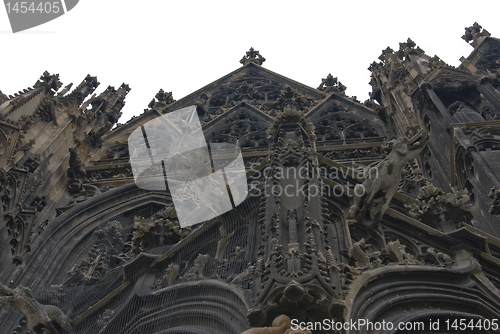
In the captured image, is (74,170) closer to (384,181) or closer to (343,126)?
(343,126)

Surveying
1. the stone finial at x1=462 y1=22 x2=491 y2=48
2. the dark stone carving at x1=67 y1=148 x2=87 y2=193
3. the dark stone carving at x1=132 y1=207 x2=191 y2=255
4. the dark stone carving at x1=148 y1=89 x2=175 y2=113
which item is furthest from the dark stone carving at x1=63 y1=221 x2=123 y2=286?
the stone finial at x1=462 y1=22 x2=491 y2=48

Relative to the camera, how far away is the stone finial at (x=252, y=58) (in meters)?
23.4

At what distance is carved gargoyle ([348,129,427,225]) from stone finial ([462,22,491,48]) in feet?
57.6

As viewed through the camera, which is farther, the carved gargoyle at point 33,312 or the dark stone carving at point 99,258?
the dark stone carving at point 99,258

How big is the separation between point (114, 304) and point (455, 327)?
12.1ft

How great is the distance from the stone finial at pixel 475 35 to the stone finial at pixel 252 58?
8.95 metres

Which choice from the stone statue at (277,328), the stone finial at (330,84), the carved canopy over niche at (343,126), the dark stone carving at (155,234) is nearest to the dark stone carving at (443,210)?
the dark stone carving at (155,234)

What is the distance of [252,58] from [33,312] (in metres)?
19.5

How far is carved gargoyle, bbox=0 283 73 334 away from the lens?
544cm

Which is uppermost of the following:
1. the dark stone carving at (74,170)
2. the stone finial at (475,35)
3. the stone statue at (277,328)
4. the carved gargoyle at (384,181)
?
the stone finial at (475,35)

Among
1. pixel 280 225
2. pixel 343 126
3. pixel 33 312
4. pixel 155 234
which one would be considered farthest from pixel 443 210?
pixel 343 126

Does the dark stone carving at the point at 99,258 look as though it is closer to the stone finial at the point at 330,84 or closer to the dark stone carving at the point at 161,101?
the dark stone carving at the point at 161,101

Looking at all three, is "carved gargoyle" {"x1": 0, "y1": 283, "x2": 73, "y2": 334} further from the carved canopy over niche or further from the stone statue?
the carved canopy over niche

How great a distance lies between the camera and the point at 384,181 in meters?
5.57
